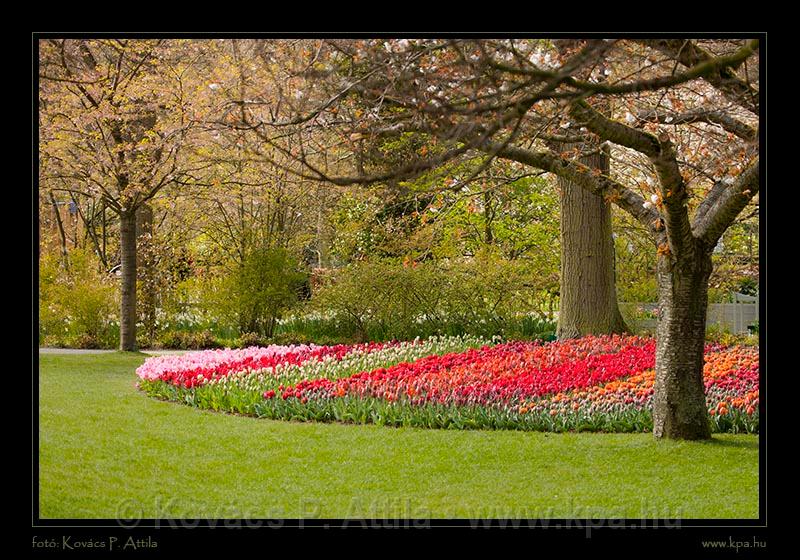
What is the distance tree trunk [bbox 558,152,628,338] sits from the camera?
823 cm

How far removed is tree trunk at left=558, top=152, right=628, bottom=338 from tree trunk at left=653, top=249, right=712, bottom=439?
3605 millimetres

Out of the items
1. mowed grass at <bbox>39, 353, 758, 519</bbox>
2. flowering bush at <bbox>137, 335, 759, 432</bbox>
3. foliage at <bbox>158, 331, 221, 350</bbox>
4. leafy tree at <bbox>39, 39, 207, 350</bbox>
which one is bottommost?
mowed grass at <bbox>39, 353, 758, 519</bbox>

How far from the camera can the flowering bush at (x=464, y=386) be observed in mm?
5293

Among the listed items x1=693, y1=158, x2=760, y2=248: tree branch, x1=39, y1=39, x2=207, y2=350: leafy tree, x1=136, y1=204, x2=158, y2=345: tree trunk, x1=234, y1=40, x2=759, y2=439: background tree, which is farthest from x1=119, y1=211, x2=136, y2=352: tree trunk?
x1=693, y1=158, x2=760, y2=248: tree branch

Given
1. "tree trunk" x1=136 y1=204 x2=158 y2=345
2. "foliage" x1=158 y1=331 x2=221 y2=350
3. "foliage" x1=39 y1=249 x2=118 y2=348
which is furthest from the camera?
"tree trunk" x1=136 y1=204 x2=158 y2=345

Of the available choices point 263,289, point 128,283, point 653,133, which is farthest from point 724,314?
point 128,283

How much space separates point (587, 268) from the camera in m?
8.29

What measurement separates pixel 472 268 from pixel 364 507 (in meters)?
6.07

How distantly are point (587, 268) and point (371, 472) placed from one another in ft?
14.7

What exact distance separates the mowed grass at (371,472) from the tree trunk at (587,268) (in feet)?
10.7

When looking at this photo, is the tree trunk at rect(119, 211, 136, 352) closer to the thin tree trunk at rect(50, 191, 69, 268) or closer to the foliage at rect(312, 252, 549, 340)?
the thin tree trunk at rect(50, 191, 69, 268)

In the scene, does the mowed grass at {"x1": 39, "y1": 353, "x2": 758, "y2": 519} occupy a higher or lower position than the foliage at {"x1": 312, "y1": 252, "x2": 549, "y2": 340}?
lower
